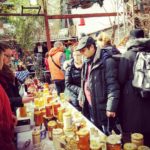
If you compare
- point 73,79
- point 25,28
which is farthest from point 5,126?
point 25,28

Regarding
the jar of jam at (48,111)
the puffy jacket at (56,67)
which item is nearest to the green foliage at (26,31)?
the puffy jacket at (56,67)

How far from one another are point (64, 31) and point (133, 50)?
1852 centimetres

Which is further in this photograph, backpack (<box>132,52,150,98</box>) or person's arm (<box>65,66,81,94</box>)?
person's arm (<box>65,66,81,94</box>)

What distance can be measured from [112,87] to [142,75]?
36 cm

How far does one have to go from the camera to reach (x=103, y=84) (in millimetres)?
3393

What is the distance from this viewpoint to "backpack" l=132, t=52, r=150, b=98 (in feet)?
10.3

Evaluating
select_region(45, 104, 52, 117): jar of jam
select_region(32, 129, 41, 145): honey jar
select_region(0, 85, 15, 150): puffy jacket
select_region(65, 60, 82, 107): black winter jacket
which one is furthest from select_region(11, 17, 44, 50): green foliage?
select_region(0, 85, 15, 150): puffy jacket

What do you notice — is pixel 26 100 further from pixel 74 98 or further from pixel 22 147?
pixel 74 98

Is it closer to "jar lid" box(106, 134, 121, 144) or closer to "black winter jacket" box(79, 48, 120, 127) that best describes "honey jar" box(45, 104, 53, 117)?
"black winter jacket" box(79, 48, 120, 127)

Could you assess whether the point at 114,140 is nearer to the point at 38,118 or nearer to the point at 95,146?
the point at 95,146

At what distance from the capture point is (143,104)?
10.8ft

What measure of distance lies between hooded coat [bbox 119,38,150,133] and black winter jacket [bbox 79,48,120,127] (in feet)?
0.32

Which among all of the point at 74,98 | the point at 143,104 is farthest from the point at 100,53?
the point at 74,98

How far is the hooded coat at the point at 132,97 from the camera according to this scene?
330 centimetres
